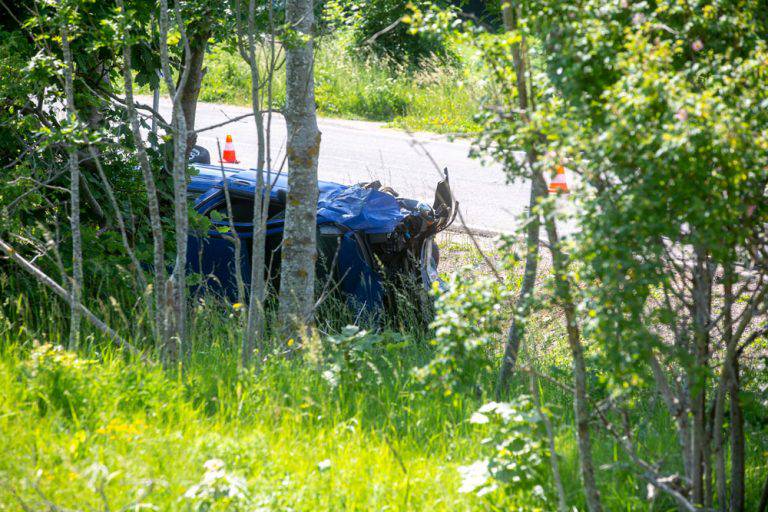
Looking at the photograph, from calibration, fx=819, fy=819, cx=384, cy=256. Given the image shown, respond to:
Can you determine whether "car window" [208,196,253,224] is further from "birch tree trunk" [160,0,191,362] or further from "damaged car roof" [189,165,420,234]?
"birch tree trunk" [160,0,191,362]

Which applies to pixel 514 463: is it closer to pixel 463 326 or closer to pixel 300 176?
pixel 463 326

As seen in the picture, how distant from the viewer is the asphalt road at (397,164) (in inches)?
453

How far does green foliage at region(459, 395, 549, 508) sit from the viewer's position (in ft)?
10.4

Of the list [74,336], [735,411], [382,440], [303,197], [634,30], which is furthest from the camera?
[303,197]

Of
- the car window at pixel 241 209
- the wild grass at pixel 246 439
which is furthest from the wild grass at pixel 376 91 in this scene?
the wild grass at pixel 246 439

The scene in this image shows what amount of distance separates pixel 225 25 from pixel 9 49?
158 centimetres

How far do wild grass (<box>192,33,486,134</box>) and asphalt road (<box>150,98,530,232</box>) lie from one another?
64 centimetres

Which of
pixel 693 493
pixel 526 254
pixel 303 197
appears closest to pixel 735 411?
pixel 693 493

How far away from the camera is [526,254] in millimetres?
2850

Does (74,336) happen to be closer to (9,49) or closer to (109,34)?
(109,34)

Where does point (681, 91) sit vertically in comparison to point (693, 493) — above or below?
above

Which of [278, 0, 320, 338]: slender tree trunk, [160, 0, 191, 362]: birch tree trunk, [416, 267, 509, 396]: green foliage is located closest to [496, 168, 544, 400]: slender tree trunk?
[416, 267, 509, 396]: green foliage

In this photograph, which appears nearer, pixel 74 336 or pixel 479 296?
pixel 479 296

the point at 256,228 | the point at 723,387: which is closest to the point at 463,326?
the point at 723,387
